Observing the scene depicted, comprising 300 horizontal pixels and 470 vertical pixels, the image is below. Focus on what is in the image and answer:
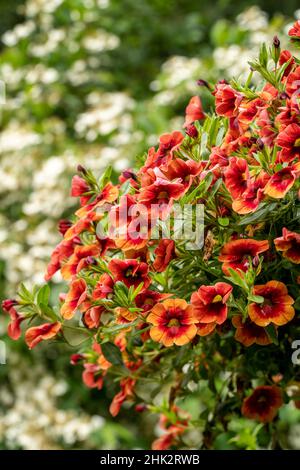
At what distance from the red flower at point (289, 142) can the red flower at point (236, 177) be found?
6 cm

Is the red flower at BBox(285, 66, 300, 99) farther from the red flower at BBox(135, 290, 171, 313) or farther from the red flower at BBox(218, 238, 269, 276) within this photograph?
the red flower at BBox(135, 290, 171, 313)

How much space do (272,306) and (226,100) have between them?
0.32 meters

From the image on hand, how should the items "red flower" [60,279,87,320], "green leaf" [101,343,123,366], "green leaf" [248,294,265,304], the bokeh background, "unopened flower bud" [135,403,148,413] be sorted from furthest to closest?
the bokeh background, "unopened flower bud" [135,403,148,413], "green leaf" [101,343,123,366], "red flower" [60,279,87,320], "green leaf" [248,294,265,304]

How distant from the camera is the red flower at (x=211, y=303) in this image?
926 mm

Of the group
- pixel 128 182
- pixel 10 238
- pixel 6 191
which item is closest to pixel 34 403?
pixel 10 238

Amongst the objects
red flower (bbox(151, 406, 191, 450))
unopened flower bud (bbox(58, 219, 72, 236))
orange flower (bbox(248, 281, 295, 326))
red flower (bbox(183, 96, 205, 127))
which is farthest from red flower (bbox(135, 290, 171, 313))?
red flower (bbox(151, 406, 191, 450))

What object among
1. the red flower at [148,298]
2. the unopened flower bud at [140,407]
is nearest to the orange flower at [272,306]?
the red flower at [148,298]

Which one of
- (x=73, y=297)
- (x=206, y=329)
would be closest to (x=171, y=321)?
(x=206, y=329)

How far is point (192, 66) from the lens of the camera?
116 inches

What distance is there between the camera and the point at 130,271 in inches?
38.8

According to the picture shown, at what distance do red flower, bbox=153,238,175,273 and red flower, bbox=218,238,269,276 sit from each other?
2.8 inches

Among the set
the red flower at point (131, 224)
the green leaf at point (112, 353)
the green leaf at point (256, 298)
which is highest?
the red flower at point (131, 224)

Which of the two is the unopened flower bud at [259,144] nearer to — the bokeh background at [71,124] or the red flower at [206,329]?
the red flower at [206,329]

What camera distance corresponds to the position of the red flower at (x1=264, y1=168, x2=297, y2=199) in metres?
0.92
